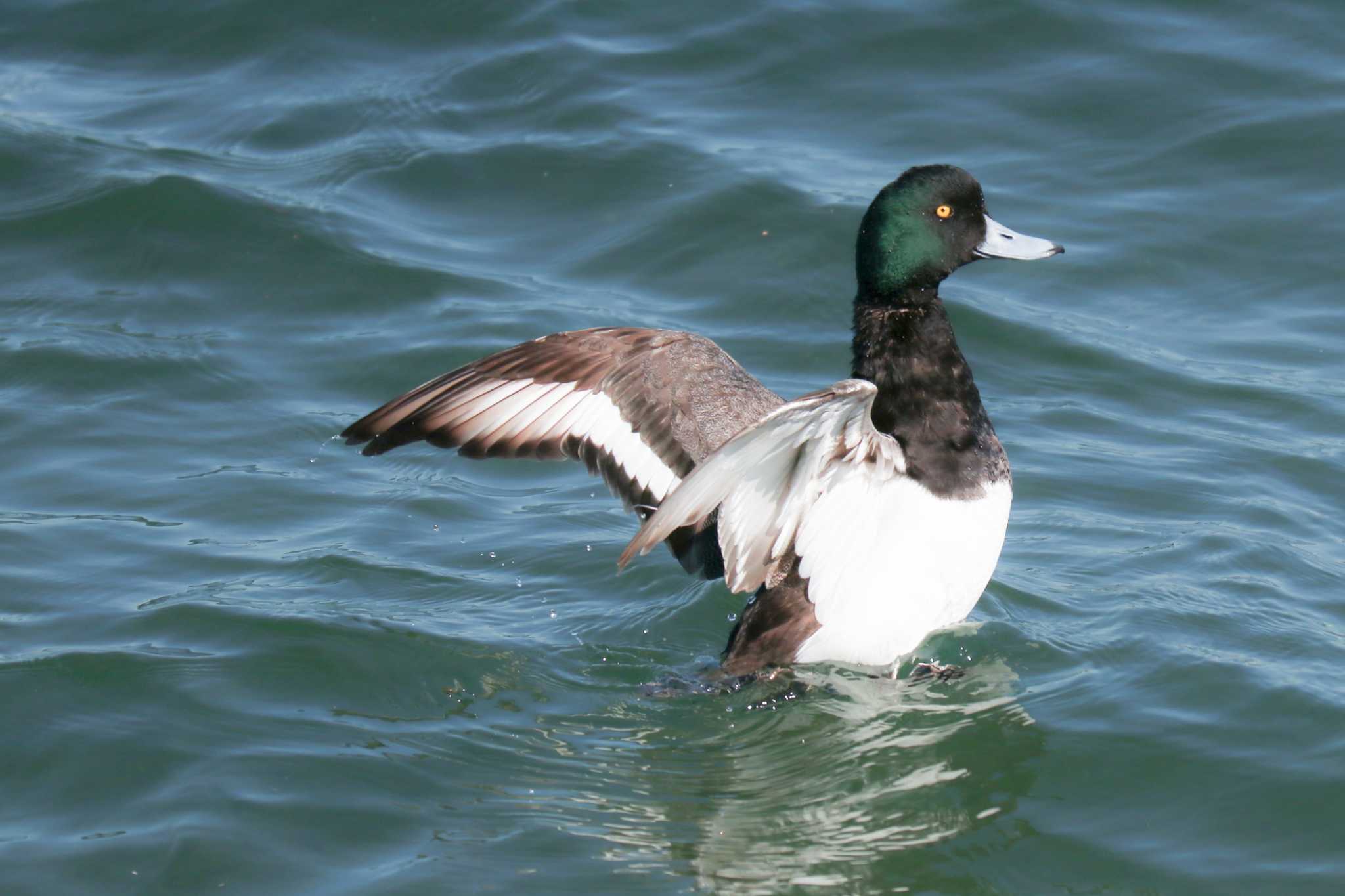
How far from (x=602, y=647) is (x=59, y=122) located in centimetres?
610

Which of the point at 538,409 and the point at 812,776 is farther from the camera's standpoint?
the point at 538,409

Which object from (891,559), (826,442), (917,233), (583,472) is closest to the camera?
(826,442)

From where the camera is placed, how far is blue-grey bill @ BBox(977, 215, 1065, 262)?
5.15 meters

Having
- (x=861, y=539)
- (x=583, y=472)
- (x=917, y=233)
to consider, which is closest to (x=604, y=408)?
(x=861, y=539)

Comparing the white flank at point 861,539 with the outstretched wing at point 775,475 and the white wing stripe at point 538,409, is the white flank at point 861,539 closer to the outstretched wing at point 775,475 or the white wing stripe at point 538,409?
the outstretched wing at point 775,475

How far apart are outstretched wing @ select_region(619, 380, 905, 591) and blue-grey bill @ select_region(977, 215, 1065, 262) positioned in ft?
2.87

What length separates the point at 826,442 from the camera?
→ 4.36 metres

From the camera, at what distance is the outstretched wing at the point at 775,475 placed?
157 inches

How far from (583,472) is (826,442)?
2.80 metres

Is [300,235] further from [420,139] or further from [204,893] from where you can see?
[204,893]

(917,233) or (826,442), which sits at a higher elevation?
(917,233)

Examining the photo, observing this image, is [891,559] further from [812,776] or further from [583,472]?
[583,472]

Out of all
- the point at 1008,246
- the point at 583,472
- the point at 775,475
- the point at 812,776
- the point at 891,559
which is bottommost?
the point at 812,776

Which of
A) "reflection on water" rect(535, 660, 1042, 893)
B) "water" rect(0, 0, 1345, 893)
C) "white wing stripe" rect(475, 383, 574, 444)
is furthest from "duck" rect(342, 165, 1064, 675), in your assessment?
"water" rect(0, 0, 1345, 893)
